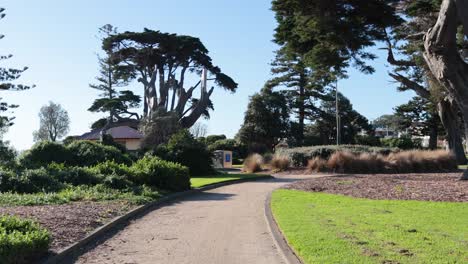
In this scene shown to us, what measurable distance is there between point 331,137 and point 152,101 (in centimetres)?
2518

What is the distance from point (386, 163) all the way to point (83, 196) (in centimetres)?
2042

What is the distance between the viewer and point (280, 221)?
10.0 m

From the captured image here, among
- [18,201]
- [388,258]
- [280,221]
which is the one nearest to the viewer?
[388,258]

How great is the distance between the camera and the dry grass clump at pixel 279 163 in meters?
30.2

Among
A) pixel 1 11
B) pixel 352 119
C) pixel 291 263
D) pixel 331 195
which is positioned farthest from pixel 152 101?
pixel 291 263

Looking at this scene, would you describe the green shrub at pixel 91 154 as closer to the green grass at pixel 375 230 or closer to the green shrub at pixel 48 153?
the green shrub at pixel 48 153

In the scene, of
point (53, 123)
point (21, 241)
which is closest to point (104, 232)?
point (21, 241)

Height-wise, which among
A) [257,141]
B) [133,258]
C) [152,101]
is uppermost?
[152,101]

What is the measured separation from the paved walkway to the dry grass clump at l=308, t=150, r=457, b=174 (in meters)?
15.1

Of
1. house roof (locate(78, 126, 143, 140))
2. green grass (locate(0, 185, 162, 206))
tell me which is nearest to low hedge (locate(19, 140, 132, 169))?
green grass (locate(0, 185, 162, 206))

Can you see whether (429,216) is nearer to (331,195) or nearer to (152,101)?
(331,195)

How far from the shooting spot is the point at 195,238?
353 inches

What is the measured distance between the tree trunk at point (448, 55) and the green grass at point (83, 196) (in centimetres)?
1151

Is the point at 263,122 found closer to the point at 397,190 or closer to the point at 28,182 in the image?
the point at 397,190
